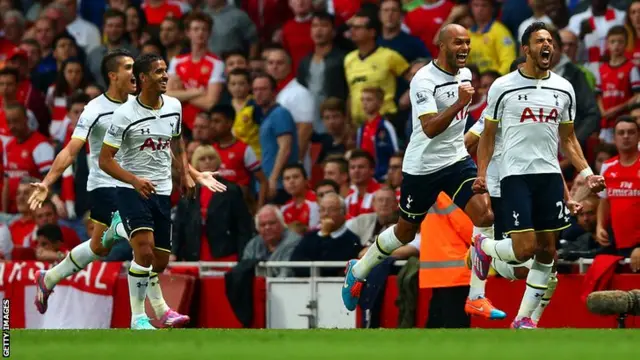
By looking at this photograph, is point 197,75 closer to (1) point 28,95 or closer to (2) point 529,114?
(1) point 28,95

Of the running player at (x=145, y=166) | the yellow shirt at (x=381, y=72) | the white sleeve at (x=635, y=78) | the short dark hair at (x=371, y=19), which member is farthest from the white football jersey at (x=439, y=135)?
the short dark hair at (x=371, y=19)

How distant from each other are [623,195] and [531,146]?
262cm

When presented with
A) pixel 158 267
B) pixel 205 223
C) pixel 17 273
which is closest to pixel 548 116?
pixel 158 267

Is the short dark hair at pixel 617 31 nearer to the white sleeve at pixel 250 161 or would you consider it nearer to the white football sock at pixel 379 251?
the white football sock at pixel 379 251

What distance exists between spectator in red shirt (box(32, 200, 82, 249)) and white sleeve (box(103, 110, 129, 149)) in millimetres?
5869

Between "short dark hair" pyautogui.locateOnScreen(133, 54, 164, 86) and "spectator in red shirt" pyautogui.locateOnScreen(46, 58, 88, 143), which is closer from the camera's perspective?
"short dark hair" pyautogui.locateOnScreen(133, 54, 164, 86)

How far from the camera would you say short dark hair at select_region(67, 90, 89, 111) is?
819 inches

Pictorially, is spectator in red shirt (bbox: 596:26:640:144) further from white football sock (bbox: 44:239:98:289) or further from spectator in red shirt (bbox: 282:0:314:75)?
white football sock (bbox: 44:239:98:289)

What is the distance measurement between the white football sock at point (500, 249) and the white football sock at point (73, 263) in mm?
3930

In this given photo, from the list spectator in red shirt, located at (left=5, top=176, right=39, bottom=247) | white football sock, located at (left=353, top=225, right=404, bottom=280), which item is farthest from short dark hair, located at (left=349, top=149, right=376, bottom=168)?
spectator in red shirt, located at (left=5, top=176, right=39, bottom=247)

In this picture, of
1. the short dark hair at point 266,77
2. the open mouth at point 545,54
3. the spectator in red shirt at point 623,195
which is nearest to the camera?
the open mouth at point 545,54

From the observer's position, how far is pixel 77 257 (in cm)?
1526

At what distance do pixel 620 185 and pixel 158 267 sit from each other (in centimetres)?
471

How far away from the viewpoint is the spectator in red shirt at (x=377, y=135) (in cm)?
1881
